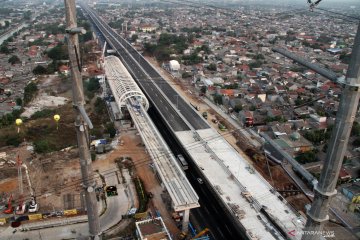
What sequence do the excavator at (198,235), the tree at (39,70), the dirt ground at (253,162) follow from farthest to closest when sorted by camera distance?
the tree at (39,70) < the dirt ground at (253,162) < the excavator at (198,235)

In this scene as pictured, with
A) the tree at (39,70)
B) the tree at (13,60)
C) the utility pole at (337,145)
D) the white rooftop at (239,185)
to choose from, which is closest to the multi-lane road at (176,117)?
the white rooftop at (239,185)

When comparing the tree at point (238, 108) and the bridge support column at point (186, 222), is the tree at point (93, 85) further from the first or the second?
the bridge support column at point (186, 222)

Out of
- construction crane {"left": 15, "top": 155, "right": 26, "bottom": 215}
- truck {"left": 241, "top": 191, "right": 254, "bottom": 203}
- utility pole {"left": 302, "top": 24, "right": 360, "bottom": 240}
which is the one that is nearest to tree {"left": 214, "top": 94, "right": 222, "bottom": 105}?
truck {"left": 241, "top": 191, "right": 254, "bottom": 203}

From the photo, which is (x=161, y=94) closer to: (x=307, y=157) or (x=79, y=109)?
(x=307, y=157)

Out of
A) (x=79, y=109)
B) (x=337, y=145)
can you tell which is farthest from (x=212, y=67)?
(x=337, y=145)

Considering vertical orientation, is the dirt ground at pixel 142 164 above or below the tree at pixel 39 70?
→ above

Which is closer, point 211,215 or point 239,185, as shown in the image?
point 211,215
